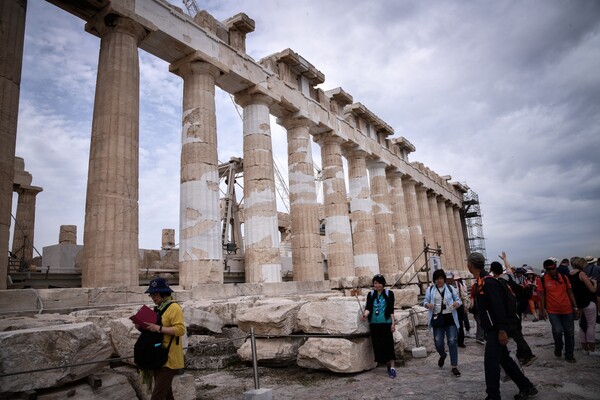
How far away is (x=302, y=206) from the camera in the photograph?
690 inches

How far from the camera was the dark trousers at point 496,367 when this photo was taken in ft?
14.0

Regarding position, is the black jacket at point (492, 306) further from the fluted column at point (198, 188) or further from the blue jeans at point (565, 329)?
the fluted column at point (198, 188)

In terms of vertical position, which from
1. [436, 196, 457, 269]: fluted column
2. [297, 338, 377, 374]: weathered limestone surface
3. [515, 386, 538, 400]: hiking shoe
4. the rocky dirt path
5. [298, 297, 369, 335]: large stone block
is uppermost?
[436, 196, 457, 269]: fluted column

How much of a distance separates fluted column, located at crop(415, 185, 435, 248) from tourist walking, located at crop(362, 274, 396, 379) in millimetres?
25512

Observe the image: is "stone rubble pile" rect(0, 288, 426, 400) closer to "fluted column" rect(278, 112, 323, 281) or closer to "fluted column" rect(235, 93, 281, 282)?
"fluted column" rect(235, 93, 281, 282)

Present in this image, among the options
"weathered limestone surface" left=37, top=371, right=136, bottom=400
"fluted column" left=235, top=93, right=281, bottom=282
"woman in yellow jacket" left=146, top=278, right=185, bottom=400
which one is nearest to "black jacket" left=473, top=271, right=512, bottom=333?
"woman in yellow jacket" left=146, top=278, right=185, bottom=400

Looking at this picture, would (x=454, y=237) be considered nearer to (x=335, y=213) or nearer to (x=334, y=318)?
(x=335, y=213)

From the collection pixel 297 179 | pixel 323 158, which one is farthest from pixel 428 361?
pixel 323 158

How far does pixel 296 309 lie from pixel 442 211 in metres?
30.5

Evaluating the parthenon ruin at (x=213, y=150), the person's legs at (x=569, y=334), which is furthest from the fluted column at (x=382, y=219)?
the person's legs at (x=569, y=334)

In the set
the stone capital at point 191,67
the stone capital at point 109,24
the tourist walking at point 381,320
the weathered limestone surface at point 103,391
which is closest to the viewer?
the weathered limestone surface at point 103,391

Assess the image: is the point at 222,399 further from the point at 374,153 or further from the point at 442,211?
the point at 442,211

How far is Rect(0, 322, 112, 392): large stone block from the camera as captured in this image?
356 cm

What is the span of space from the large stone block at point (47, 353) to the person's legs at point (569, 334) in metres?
6.53
